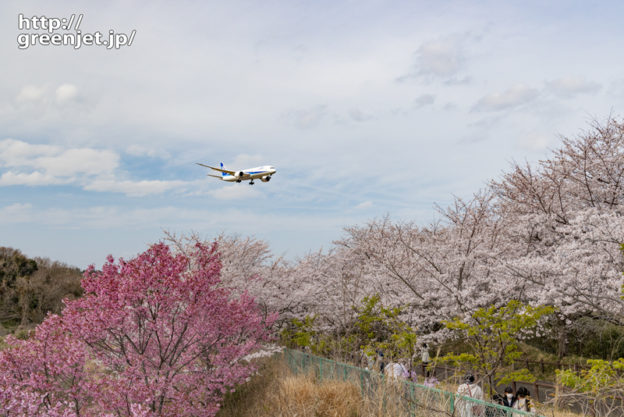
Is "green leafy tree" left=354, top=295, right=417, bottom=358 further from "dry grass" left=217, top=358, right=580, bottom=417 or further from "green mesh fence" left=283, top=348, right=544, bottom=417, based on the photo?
"dry grass" left=217, top=358, right=580, bottom=417

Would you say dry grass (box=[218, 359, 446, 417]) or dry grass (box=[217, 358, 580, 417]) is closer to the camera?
dry grass (box=[217, 358, 580, 417])

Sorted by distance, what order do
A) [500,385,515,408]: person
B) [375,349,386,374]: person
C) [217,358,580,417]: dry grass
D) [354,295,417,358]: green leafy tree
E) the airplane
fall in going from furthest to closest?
the airplane
[354,295,417,358]: green leafy tree
[375,349,386,374]: person
[500,385,515,408]: person
[217,358,580,417]: dry grass

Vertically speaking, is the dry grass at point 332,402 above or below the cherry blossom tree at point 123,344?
below

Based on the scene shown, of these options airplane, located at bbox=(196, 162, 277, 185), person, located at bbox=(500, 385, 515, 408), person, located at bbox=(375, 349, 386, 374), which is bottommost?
person, located at bbox=(500, 385, 515, 408)

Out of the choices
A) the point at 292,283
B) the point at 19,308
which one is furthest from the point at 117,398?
the point at 19,308

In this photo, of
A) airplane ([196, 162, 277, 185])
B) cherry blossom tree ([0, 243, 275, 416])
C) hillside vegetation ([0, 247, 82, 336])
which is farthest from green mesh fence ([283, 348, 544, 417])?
hillside vegetation ([0, 247, 82, 336])

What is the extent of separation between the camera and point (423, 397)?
27.3ft

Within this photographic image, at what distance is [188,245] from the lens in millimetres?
22156

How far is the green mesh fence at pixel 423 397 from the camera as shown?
7273 mm

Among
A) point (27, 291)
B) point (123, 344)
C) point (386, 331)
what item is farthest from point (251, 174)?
point (27, 291)

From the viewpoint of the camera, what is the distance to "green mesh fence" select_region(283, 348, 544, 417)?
7.27 meters

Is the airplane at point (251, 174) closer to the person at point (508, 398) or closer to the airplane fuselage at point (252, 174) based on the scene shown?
the airplane fuselage at point (252, 174)

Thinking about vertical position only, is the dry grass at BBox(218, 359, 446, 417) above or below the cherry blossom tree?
below

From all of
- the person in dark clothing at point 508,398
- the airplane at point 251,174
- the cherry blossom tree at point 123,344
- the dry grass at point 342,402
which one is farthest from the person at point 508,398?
the airplane at point 251,174
